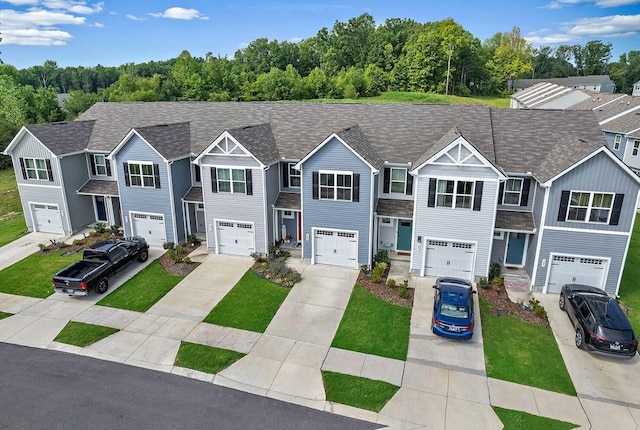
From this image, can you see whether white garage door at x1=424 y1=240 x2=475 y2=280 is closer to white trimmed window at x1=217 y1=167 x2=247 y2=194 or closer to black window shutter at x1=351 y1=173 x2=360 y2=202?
black window shutter at x1=351 y1=173 x2=360 y2=202

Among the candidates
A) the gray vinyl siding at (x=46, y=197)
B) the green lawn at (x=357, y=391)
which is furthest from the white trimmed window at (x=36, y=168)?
the green lawn at (x=357, y=391)

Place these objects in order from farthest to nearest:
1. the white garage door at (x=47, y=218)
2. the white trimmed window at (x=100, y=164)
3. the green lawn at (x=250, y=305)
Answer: the white trimmed window at (x=100, y=164)
the white garage door at (x=47, y=218)
the green lawn at (x=250, y=305)

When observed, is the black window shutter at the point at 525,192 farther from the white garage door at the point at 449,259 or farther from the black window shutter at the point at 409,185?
Result: the black window shutter at the point at 409,185

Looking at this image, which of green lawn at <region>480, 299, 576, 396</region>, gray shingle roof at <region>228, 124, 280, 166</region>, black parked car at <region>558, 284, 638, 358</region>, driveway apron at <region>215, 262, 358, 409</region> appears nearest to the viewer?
driveway apron at <region>215, 262, 358, 409</region>

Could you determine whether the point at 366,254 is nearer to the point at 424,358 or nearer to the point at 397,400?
the point at 424,358

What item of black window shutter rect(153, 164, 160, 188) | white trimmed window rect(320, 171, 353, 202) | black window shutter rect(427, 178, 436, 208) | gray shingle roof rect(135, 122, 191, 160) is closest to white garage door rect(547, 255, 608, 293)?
black window shutter rect(427, 178, 436, 208)

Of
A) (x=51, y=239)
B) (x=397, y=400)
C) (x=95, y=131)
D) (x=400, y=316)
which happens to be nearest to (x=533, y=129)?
(x=400, y=316)

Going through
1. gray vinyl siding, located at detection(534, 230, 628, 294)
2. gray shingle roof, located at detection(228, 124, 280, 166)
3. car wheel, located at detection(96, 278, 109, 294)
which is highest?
gray shingle roof, located at detection(228, 124, 280, 166)
